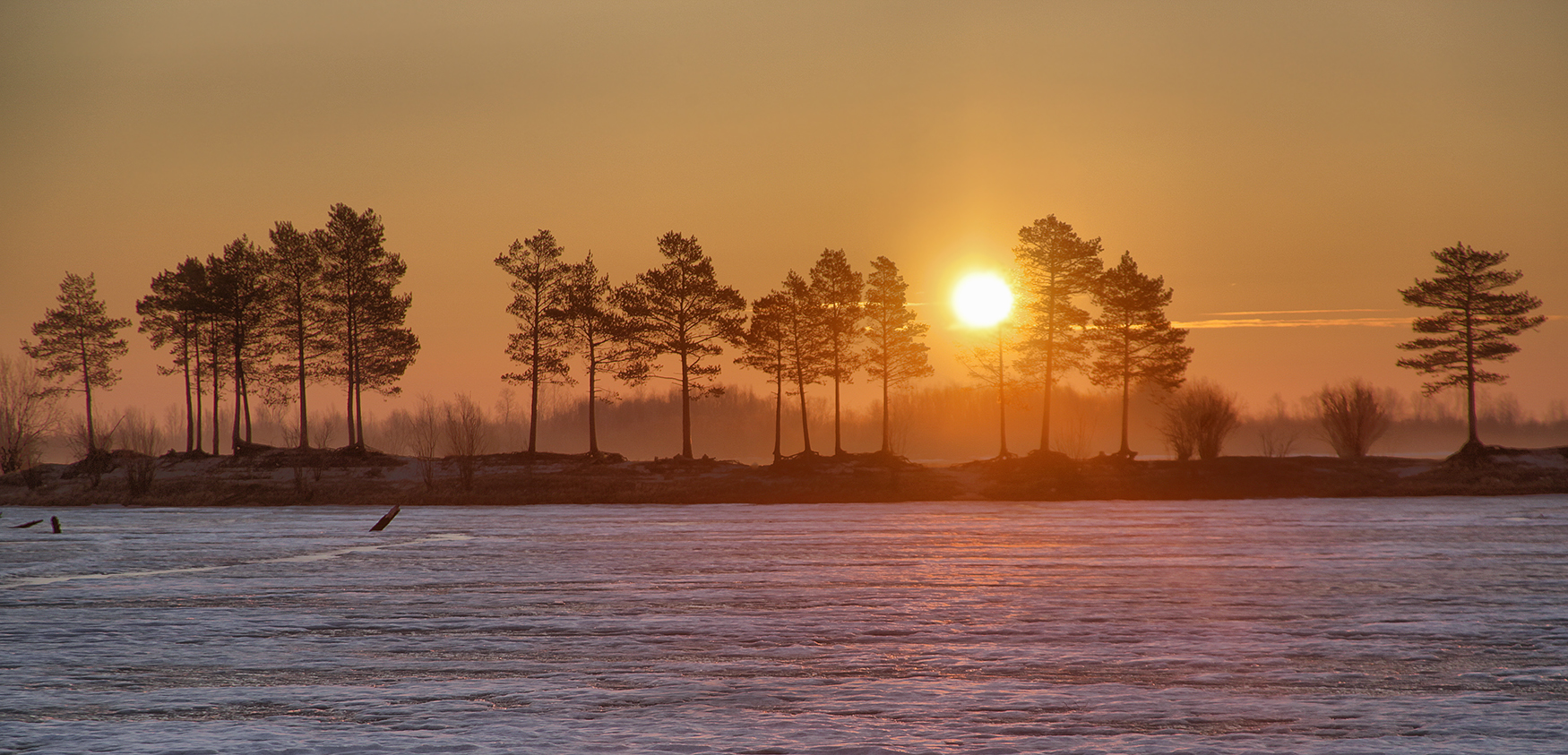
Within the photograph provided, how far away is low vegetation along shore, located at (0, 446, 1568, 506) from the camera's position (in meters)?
51.8

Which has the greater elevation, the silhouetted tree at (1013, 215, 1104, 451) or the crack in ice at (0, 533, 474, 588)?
the silhouetted tree at (1013, 215, 1104, 451)

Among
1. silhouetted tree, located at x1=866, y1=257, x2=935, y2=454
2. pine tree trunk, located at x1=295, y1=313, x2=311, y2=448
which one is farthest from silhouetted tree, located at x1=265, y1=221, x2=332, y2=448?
silhouetted tree, located at x1=866, y1=257, x2=935, y2=454

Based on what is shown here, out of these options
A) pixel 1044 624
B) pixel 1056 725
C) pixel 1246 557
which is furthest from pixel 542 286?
pixel 1056 725

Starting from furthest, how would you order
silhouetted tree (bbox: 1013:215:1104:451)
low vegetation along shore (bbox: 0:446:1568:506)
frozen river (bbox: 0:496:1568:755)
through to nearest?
silhouetted tree (bbox: 1013:215:1104:451) → low vegetation along shore (bbox: 0:446:1568:506) → frozen river (bbox: 0:496:1568:755)

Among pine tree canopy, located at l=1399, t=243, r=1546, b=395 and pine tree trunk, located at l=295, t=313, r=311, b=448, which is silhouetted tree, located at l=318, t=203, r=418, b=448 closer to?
pine tree trunk, located at l=295, t=313, r=311, b=448

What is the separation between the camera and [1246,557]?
67.9 ft

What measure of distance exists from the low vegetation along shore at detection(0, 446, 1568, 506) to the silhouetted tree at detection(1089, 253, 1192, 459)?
338 inches

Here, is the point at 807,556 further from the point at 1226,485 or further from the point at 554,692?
the point at 1226,485

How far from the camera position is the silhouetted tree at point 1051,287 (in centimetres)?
6600

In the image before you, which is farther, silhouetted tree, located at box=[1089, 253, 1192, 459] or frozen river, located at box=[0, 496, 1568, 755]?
silhouetted tree, located at box=[1089, 253, 1192, 459]

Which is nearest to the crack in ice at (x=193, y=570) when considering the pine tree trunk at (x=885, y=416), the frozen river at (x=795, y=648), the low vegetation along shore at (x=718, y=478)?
the frozen river at (x=795, y=648)

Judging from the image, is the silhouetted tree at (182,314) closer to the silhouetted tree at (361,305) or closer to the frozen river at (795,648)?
the silhouetted tree at (361,305)

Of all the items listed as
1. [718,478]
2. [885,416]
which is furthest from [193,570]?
[885,416]

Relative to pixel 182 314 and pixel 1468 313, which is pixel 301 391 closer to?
pixel 182 314
